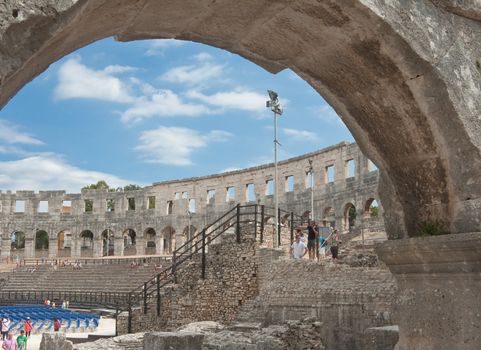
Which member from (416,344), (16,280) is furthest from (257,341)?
(16,280)

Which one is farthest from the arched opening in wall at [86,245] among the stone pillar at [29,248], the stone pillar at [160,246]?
the stone pillar at [160,246]

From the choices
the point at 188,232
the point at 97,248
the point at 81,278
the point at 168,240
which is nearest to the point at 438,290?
the point at 81,278

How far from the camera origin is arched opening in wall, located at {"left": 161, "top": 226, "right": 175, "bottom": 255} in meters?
49.8

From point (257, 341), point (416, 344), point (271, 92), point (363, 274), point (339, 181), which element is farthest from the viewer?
point (339, 181)

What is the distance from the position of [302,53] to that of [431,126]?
1.05 metres

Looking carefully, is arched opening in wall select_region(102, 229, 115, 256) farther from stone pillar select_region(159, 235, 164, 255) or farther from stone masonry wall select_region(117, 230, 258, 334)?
stone masonry wall select_region(117, 230, 258, 334)

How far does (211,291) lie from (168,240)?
34.7 meters

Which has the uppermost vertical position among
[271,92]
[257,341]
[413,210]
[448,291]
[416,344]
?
[271,92]

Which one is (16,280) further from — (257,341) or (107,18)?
(107,18)

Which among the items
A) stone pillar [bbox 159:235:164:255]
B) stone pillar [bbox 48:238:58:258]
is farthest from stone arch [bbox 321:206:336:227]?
stone pillar [bbox 48:238:58:258]

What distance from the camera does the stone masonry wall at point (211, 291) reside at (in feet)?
57.0

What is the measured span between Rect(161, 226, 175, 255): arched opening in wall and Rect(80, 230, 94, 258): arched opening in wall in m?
6.52

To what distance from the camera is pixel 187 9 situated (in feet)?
12.1

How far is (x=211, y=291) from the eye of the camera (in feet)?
58.0
